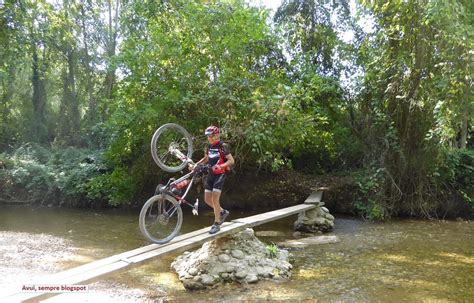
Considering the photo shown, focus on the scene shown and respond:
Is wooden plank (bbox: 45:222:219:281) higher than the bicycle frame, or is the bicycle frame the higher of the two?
the bicycle frame

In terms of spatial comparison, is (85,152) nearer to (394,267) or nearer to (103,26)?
(103,26)

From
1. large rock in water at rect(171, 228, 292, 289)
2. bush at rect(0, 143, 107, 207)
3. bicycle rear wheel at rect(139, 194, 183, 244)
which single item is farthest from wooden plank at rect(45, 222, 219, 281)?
bush at rect(0, 143, 107, 207)

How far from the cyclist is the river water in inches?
46.8

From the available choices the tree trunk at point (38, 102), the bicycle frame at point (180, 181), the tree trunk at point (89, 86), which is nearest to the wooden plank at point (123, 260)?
the bicycle frame at point (180, 181)

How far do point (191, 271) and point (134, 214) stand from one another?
6659 mm

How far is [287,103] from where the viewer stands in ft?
28.1

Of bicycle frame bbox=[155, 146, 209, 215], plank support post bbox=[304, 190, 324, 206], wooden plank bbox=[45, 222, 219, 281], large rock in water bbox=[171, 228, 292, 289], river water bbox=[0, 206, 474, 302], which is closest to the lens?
wooden plank bbox=[45, 222, 219, 281]

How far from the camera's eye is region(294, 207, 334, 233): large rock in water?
8.91 metres

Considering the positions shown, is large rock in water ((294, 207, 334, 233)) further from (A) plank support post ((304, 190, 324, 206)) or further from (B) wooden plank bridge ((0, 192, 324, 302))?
(B) wooden plank bridge ((0, 192, 324, 302))

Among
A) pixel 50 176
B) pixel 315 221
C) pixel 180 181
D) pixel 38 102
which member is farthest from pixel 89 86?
pixel 180 181

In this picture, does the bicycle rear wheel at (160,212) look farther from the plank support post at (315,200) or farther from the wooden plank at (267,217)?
the plank support post at (315,200)

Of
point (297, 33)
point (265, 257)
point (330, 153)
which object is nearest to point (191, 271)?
point (265, 257)

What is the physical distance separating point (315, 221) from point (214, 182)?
4341 millimetres

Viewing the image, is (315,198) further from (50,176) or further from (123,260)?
(50,176)
